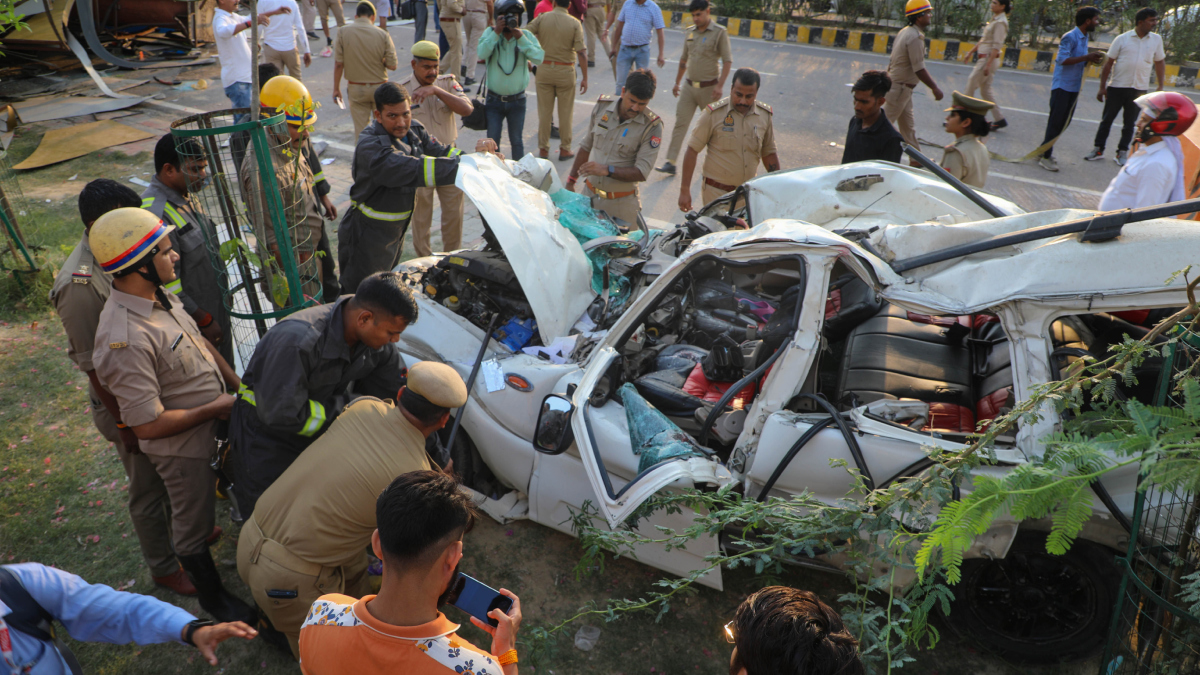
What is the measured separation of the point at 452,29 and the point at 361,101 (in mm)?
3413

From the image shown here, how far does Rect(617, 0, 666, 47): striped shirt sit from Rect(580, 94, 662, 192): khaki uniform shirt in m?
4.52

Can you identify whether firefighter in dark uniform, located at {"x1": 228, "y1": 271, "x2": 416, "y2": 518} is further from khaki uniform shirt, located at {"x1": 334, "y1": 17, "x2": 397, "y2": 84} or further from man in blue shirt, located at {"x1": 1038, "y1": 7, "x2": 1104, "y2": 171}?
man in blue shirt, located at {"x1": 1038, "y1": 7, "x2": 1104, "y2": 171}

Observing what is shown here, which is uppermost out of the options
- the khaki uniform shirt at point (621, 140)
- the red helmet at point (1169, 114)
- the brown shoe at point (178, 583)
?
the red helmet at point (1169, 114)

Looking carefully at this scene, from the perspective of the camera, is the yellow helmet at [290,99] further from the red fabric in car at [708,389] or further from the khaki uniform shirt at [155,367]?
the red fabric in car at [708,389]

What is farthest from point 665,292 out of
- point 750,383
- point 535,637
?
point 535,637

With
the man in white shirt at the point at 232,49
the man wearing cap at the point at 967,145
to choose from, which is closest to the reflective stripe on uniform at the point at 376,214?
the man wearing cap at the point at 967,145

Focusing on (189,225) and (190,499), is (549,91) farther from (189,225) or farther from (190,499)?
(190,499)

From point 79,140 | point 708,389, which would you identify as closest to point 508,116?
point 708,389

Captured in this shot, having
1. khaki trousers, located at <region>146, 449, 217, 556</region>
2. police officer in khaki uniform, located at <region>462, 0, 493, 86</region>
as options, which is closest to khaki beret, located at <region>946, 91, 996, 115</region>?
khaki trousers, located at <region>146, 449, 217, 556</region>

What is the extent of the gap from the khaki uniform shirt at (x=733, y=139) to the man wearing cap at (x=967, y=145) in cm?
129

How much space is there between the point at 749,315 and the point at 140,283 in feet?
9.62

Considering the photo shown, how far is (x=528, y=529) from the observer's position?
372 cm

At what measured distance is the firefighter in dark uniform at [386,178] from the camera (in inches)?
172

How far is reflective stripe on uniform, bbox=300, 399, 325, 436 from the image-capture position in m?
2.90
